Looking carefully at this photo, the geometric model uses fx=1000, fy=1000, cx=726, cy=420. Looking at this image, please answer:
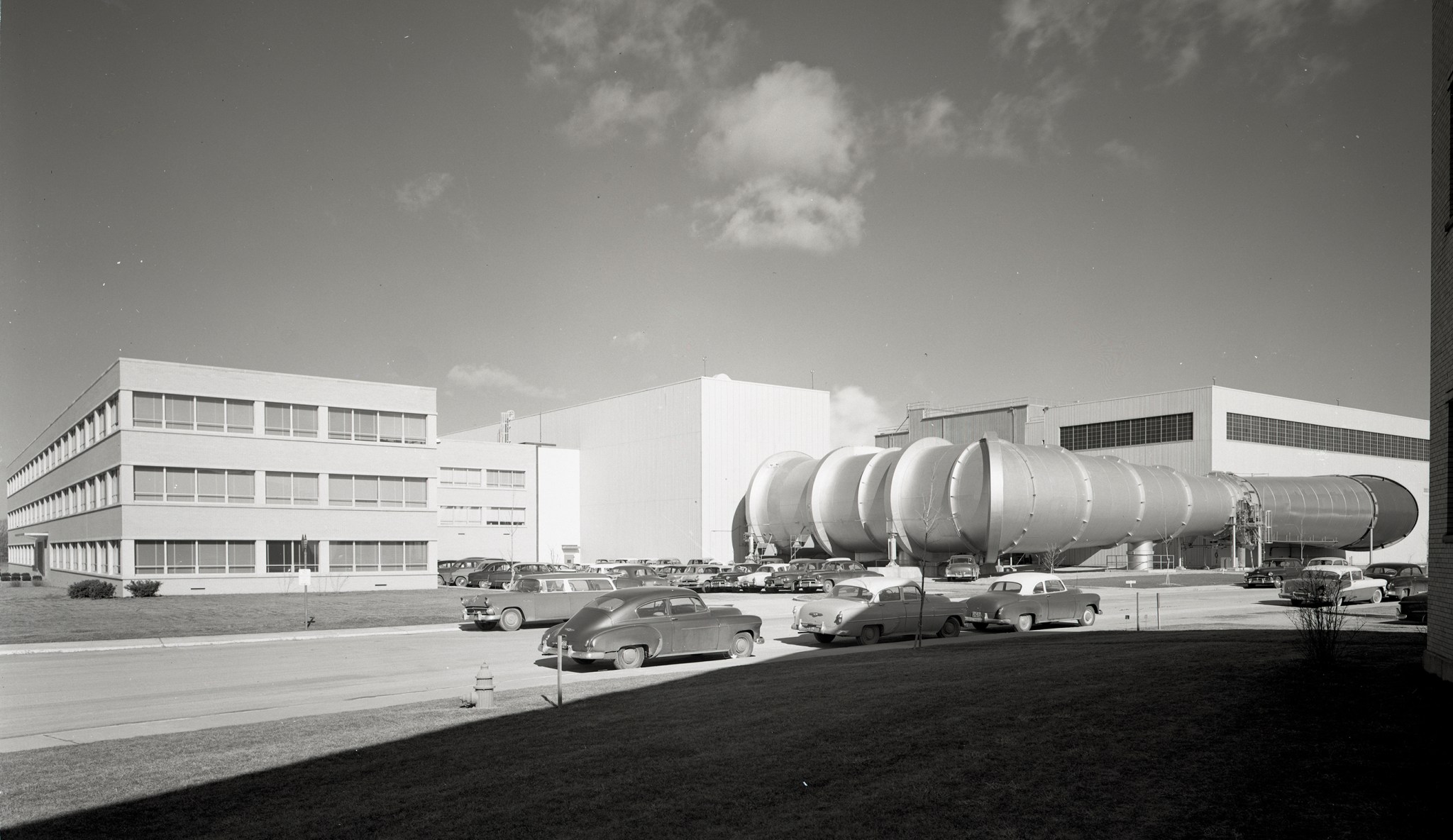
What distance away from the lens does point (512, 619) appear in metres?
28.8

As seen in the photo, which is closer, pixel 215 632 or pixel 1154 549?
pixel 215 632

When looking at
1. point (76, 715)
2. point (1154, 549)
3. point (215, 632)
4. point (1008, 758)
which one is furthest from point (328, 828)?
point (1154, 549)

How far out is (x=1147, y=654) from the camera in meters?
15.1

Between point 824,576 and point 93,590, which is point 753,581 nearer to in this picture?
point 824,576

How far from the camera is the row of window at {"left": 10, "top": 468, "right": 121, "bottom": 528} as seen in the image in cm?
4988

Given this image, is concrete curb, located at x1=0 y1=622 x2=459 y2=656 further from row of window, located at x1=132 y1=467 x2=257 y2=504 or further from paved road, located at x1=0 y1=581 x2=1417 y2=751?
row of window, located at x1=132 y1=467 x2=257 y2=504

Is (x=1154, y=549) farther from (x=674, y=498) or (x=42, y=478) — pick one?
(x=42, y=478)

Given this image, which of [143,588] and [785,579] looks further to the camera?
[785,579]

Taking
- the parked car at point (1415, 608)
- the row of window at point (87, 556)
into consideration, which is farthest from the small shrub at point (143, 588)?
the parked car at point (1415, 608)

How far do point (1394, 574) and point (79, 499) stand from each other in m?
66.6

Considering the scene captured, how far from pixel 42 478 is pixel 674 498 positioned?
46.1m

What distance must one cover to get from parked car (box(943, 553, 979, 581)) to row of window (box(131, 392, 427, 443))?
31.1 metres

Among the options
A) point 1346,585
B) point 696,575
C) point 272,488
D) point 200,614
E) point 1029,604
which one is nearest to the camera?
point 1029,604

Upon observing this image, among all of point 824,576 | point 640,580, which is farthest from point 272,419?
point 824,576
